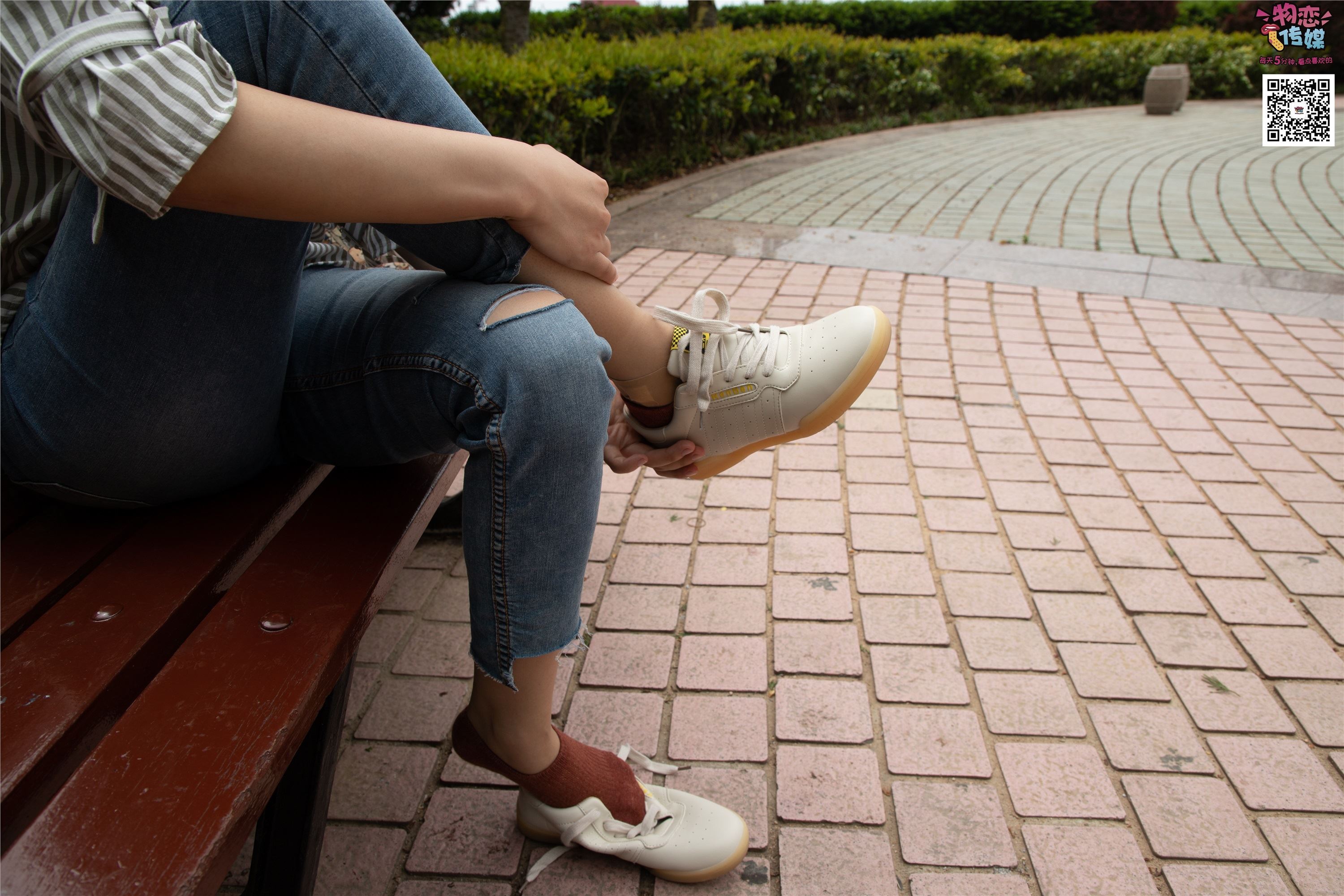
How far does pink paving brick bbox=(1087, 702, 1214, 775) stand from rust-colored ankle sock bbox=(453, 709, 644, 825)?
2.89ft

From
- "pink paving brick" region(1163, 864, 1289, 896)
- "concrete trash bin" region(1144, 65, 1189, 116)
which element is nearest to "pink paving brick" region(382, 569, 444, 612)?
"pink paving brick" region(1163, 864, 1289, 896)

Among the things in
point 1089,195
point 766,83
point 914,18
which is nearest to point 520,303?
point 1089,195

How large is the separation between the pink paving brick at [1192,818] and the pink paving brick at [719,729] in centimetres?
64

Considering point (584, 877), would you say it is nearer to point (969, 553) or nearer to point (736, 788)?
point (736, 788)

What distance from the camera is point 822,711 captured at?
70.0 inches

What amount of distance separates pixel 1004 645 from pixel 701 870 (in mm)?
873

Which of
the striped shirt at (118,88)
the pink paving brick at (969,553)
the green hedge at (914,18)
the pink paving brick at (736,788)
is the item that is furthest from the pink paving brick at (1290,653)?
the green hedge at (914,18)

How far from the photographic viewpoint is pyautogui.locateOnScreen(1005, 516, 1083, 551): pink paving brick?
2309mm

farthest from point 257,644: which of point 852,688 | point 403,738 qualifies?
point 852,688

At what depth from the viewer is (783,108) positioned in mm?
9102

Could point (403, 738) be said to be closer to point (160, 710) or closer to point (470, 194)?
point (160, 710)

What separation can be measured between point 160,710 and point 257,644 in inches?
5.1

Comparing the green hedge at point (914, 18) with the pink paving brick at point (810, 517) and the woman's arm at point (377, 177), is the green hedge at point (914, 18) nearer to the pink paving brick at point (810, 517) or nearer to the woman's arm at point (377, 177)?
the pink paving brick at point (810, 517)

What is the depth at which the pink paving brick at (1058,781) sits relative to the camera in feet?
5.08
